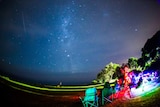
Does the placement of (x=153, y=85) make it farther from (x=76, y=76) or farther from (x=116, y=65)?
(x=76, y=76)

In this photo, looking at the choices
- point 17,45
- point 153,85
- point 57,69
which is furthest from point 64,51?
point 153,85

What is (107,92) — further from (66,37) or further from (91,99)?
(66,37)

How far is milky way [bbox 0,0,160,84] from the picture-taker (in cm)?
524

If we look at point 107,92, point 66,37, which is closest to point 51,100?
point 107,92

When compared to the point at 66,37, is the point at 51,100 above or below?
below

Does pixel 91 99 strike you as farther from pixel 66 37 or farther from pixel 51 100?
pixel 66 37

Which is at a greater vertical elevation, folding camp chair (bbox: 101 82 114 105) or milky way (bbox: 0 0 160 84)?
milky way (bbox: 0 0 160 84)

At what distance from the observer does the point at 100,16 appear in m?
5.29

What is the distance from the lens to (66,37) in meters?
5.25

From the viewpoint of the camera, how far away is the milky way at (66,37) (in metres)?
5.24

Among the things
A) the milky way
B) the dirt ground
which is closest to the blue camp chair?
the dirt ground

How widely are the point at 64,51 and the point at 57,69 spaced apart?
242 millimetres

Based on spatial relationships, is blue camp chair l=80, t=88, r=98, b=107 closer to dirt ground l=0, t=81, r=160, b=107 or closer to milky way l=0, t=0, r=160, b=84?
dirt ground l=0, t=81, r=160, b=107

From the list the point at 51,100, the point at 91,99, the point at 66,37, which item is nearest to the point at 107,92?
the point at 91,99
